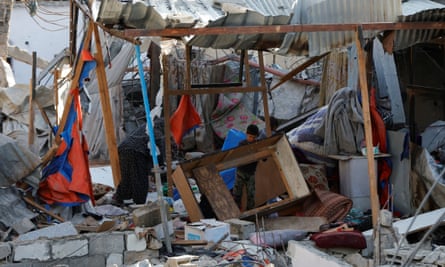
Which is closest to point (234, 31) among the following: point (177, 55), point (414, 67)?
point (414, 67)

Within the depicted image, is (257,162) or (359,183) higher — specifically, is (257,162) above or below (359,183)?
above

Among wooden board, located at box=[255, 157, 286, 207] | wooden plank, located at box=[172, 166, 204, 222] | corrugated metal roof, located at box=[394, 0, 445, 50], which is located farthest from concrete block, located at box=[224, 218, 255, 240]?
corrugated metal roof, located at box=[394, 0, 445, 50]

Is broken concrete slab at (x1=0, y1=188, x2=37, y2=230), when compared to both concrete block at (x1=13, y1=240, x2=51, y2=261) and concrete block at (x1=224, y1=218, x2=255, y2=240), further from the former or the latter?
concrete block at (x1=224, y1=218, x2=255, y2=240)

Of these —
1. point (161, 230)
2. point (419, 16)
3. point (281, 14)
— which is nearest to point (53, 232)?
point (161, 230)

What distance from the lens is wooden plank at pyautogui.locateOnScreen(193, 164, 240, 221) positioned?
9898 mm

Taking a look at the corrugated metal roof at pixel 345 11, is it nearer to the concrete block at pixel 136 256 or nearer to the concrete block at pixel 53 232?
the concrete block at pixel 136 256

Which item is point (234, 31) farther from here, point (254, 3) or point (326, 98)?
point (326, 98)

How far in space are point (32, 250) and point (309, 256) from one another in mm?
2840

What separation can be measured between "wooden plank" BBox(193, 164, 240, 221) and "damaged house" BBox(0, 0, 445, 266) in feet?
0.06

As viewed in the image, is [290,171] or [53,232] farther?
[290,171]

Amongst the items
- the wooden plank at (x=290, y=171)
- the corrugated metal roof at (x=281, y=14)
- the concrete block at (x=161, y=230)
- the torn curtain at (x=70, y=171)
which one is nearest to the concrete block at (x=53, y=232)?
the concrete block at (x=161, y=230)

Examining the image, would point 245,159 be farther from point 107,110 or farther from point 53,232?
point 53,232

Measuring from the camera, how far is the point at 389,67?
12.9m

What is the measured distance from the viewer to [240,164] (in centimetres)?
1060
